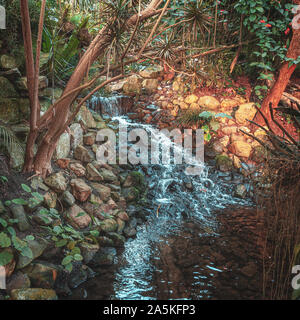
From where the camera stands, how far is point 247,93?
21.2 feet

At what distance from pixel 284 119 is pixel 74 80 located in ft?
17.4

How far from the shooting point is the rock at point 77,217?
297cm

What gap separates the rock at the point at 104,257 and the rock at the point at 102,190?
34.1 inches

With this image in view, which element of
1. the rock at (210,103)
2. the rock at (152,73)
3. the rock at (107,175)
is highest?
the rock at (152,73)

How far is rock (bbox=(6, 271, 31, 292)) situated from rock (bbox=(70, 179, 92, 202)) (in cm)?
124

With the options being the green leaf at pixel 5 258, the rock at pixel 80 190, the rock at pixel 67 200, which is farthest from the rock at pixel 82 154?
the green leaf at pixel 5 258

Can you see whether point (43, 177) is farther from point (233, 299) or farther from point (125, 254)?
point (233, 299)

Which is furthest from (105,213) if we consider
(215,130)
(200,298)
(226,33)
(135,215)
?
(226,33)

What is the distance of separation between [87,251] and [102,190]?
1095mm

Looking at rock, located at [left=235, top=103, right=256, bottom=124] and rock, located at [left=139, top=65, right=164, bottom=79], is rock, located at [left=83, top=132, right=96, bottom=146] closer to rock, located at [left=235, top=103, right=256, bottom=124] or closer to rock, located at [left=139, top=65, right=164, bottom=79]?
rock, located at [left=235, top=103, right=256, bottom=124]

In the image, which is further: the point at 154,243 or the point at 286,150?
the point at 154,243

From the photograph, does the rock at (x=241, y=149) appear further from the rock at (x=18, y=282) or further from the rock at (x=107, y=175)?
the rock at (x=18, y=282)

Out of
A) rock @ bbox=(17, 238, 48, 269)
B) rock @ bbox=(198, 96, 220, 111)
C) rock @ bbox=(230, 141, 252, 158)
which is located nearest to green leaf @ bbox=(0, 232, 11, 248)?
rock @ bbox=(17, 238, 48, 269)

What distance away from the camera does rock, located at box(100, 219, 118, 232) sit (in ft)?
10.4
